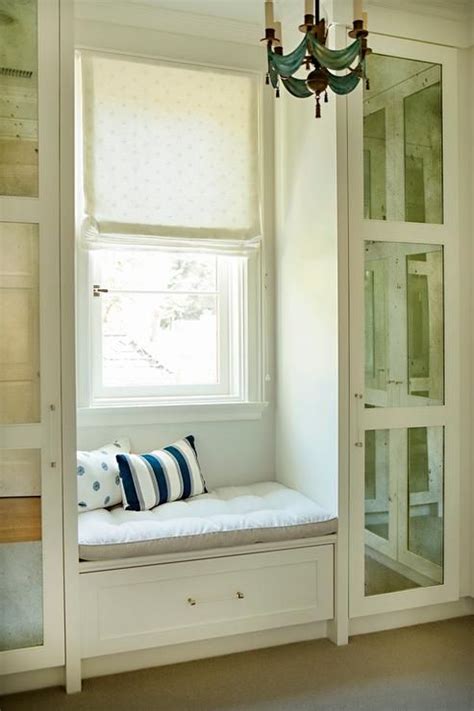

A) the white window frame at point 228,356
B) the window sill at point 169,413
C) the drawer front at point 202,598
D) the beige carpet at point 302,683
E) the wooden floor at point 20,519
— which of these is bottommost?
the beige carpet at point 302,683

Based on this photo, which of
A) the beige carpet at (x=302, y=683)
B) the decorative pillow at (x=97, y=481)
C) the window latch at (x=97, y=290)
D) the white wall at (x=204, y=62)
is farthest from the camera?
the window latch at (x=97, y=290)

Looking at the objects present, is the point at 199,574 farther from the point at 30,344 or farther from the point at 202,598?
the point at 30,344

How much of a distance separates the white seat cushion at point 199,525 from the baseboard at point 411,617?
48 centimetres

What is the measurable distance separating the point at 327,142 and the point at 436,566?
1.92 meters

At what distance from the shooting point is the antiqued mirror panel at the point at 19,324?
242cm

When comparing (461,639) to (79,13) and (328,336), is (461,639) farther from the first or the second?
(79,13)

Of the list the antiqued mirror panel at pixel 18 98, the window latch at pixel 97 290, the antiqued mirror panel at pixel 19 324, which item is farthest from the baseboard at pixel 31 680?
the antiqued mirror panel at pixel 18 98

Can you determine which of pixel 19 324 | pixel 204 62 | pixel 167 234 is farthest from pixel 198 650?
pixel 204 62

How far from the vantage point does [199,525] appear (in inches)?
105

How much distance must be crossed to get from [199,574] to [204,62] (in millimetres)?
2343

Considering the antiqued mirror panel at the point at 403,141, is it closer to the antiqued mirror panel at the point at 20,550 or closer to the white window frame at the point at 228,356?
the white window frame at the point at 228,356

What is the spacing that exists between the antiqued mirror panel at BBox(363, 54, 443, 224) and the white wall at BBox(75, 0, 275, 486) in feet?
2.24

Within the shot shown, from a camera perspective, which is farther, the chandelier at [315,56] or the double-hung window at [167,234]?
the double-hung window at [167,234]

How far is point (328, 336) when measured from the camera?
9.46 feet
